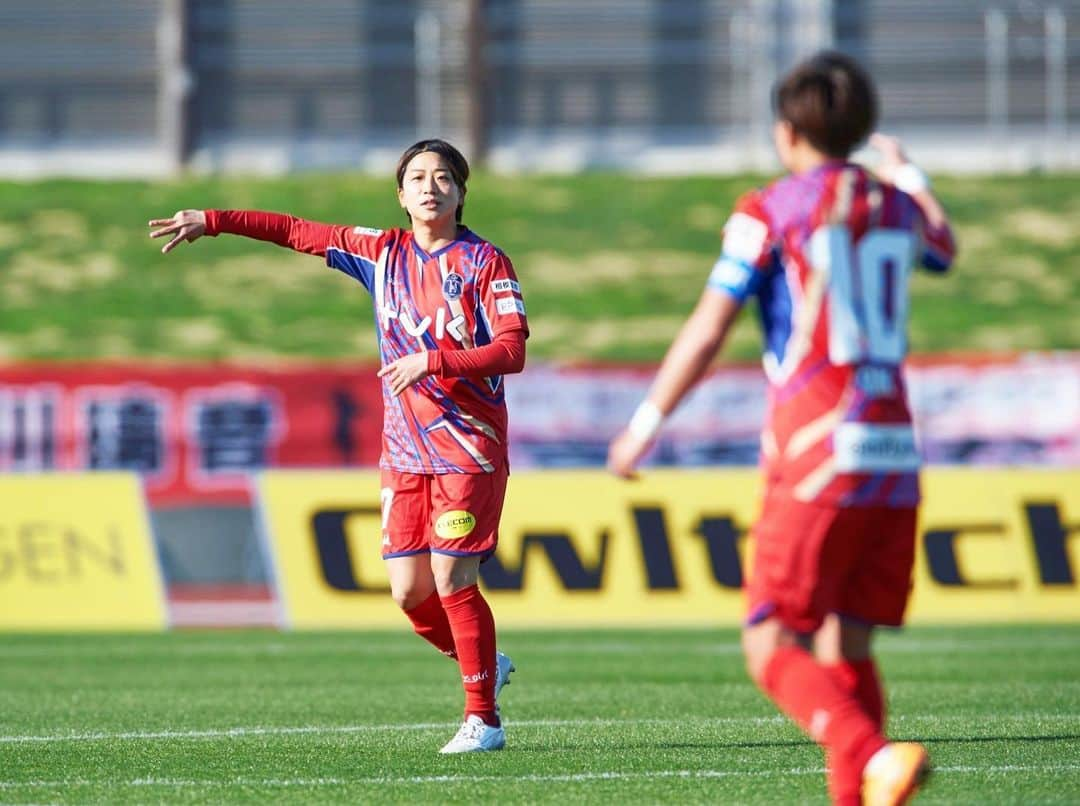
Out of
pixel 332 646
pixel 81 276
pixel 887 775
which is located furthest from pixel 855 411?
pixel 81 276

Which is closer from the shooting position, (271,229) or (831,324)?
(831,324)

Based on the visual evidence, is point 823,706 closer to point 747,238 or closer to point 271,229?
point 747,238

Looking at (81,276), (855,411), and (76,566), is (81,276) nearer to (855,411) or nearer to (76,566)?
(76,566)

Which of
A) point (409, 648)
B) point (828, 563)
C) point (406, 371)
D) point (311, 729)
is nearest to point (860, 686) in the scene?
point (828, 563)

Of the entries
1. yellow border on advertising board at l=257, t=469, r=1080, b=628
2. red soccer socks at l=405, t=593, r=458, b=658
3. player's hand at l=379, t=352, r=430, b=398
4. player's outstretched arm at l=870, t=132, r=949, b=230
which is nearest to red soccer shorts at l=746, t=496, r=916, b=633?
player's outstretched arm at l=870, t=132, r=949, b=230

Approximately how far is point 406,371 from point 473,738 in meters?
1.48

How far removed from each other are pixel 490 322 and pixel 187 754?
1.96 m

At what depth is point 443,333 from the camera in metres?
7.05

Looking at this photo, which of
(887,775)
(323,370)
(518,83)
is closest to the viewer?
(887,775)

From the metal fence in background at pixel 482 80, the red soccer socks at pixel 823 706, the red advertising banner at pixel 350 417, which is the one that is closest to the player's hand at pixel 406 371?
the red soccer socks at pixel 823 706

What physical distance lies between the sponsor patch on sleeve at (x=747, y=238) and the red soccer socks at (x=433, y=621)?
9.88 ft

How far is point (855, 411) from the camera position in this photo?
4637 millimetres

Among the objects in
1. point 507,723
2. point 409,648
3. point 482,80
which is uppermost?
point 507,723

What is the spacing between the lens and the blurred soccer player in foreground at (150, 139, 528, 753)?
23.1 ft
